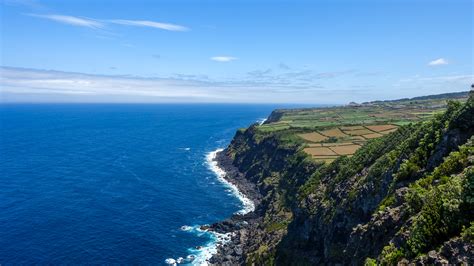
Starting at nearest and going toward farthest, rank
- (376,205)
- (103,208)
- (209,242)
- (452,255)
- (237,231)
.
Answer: (452,255) → (376,205) → (209,242) → (237,231) → (103,208)

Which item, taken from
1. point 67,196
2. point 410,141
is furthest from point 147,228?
point 410,141

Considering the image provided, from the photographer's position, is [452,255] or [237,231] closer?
[452,255]

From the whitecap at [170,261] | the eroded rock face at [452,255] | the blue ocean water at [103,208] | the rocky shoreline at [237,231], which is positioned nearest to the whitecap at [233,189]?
the rocky shoreline at [237,231]

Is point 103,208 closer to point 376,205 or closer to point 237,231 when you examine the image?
point 237,231

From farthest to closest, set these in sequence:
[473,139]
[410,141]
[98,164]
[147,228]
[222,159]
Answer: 1. [222,159]
2. [98,164]
3. [147,228]
4. [410,141]
5. [473,139]

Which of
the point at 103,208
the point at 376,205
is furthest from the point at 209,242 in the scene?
the point at 376,205

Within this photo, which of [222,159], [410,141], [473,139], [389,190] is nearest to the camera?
[473,139]

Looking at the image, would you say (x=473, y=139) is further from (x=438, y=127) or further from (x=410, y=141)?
(x=410, y=141)

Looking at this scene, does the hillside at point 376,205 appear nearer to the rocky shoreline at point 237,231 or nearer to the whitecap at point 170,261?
the rocky shoreline at point 237,231

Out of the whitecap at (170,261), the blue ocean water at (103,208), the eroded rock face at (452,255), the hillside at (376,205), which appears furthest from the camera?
the blue ocean water at (103,208)
